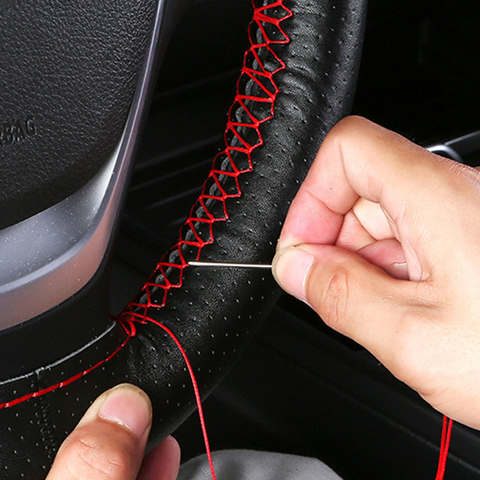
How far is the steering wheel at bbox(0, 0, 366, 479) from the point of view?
466 mm

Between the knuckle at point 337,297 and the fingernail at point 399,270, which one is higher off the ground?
the knuckle at point 337,297

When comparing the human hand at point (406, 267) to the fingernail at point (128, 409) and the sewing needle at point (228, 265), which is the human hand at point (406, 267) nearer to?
the sewing needle at point (228, 265)

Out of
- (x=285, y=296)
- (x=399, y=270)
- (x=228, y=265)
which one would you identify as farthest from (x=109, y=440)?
(x=285, y=296)

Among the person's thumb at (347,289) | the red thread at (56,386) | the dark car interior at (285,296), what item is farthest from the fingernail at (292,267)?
the dark car interior at (285,296)

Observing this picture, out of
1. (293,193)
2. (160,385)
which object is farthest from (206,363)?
(293,193)

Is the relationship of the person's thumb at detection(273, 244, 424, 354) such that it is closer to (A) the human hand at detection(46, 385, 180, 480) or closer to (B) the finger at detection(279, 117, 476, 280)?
(B) the finger at detection(279, 117, 476, 280)

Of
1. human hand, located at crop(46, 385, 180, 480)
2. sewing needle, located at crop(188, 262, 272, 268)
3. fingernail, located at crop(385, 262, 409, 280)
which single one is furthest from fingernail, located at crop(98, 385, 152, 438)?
fingernail, located at crop(385, 262, 409, 280)

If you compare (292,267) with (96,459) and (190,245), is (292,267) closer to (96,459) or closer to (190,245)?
(190,245)

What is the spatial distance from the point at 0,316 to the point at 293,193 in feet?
0.77

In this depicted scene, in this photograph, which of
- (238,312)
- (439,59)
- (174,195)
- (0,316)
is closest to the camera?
(0,316)

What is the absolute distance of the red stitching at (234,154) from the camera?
59cm

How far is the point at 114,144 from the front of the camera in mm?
504

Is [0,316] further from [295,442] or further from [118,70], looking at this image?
[295,442]

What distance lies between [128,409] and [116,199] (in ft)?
0.47
